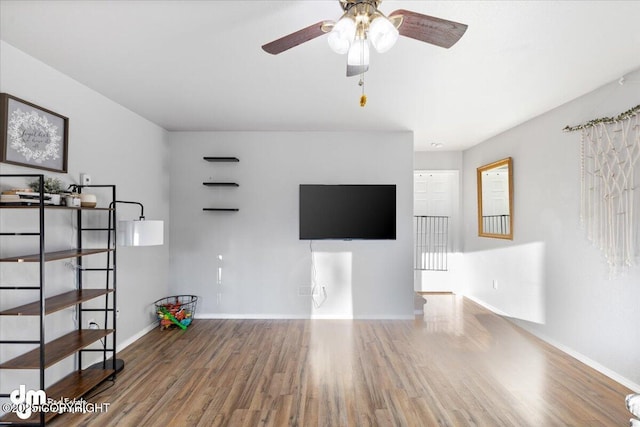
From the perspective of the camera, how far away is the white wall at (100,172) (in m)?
2.14

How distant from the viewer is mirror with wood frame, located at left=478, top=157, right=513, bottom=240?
410cm

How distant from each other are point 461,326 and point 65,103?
14.7 ft

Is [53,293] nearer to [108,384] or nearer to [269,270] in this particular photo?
[108,384]

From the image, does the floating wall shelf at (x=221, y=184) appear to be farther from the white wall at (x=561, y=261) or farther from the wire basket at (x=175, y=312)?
the white wall at (x=561, y=261)

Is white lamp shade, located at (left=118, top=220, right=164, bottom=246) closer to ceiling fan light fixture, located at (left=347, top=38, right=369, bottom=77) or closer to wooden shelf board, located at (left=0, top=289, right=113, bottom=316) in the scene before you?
wooden shelf board, located at (left=0, top=289, right=113, bottom=316)

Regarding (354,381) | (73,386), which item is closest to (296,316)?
(354,381)

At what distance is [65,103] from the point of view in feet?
8.43

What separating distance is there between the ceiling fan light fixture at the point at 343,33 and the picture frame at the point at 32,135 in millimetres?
2111

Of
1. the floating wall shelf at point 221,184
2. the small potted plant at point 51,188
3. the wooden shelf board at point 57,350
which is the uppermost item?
the floating wall shelf at point 221,184

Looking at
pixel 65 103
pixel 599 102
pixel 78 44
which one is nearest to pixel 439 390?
pixel 599 102

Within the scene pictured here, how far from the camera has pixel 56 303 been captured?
7.13 ft

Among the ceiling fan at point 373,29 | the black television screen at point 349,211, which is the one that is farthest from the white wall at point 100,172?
the ceiling fan at point 373,29

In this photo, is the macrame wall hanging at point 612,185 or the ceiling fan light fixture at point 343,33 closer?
the ceiling fan light fixture at point 343,33

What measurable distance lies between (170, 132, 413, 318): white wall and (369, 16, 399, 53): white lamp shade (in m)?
2.88
